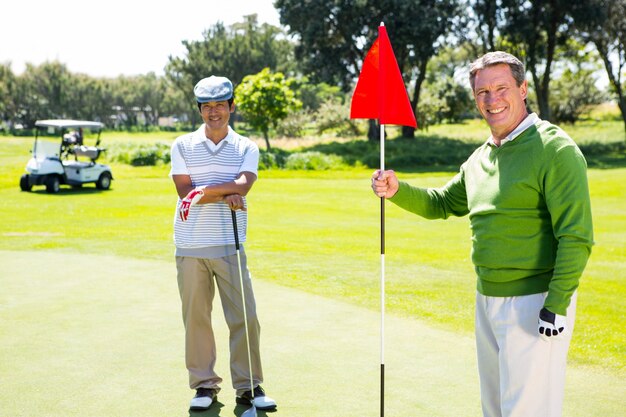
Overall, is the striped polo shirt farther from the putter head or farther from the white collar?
the white collar

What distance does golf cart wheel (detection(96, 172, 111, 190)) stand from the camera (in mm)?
21656

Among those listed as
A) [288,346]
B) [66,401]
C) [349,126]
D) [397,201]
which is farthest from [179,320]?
[349,126]

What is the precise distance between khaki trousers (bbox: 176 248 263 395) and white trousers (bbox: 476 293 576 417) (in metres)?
1.72

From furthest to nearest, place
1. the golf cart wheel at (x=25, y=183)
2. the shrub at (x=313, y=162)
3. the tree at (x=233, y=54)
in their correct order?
the tree at (x=233, y=54) → the shrub at (x=313, y=162) → the golf cart wheel at (x=25, y=183)

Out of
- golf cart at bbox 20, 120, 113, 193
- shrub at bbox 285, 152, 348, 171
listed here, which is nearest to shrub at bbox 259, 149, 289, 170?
shrub at bbox 285, 152, 348, 171

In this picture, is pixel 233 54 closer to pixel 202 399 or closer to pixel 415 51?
pixel 415 51

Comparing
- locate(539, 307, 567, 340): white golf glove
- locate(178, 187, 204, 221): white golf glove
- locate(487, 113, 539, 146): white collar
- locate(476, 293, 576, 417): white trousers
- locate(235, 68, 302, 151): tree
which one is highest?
locate(235, 68, 302, 151): tree

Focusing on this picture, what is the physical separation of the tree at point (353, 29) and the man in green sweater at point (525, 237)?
3404 cm

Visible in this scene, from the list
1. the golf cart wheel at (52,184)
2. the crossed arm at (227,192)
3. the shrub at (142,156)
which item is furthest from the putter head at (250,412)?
the shrub at (142,156)

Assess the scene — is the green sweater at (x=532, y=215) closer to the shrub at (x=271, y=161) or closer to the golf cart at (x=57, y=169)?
the golf cart at (x=57, y=169)

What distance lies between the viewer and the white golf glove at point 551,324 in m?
2.74

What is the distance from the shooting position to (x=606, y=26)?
40.0 m

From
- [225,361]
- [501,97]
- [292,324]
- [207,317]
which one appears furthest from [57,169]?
[501,97]

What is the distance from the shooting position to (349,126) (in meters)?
46.4
